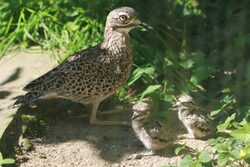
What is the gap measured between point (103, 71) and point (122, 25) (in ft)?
1.59

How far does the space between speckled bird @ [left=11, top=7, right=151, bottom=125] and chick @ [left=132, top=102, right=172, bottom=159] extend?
0.60m

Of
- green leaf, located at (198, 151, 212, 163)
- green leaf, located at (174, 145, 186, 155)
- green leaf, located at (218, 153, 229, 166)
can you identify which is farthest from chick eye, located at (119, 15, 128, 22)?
green leaf, located at (218, 153, 229, 166)

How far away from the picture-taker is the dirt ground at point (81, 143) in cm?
548

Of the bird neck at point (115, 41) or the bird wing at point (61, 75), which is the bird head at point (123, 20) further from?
the bird wing at point (61, 75)

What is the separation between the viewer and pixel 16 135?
19.0ft

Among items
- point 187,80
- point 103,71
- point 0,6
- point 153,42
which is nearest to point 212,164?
point 103,71

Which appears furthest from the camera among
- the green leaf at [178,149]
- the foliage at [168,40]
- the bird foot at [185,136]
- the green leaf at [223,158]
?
the foliage at [168,40]

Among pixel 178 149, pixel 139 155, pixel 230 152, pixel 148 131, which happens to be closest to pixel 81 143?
pixel 139 155

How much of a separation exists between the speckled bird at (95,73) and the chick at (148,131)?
1.97 ft

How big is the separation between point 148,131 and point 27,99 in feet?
3.93

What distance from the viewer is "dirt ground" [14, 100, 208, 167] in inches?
216

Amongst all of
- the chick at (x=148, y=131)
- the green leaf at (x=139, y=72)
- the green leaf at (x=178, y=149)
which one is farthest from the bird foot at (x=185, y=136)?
the green leaf at (x=139, y=72)

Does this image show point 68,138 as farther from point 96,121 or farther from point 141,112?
point 141,112

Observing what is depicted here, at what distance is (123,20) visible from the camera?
6129 mm
